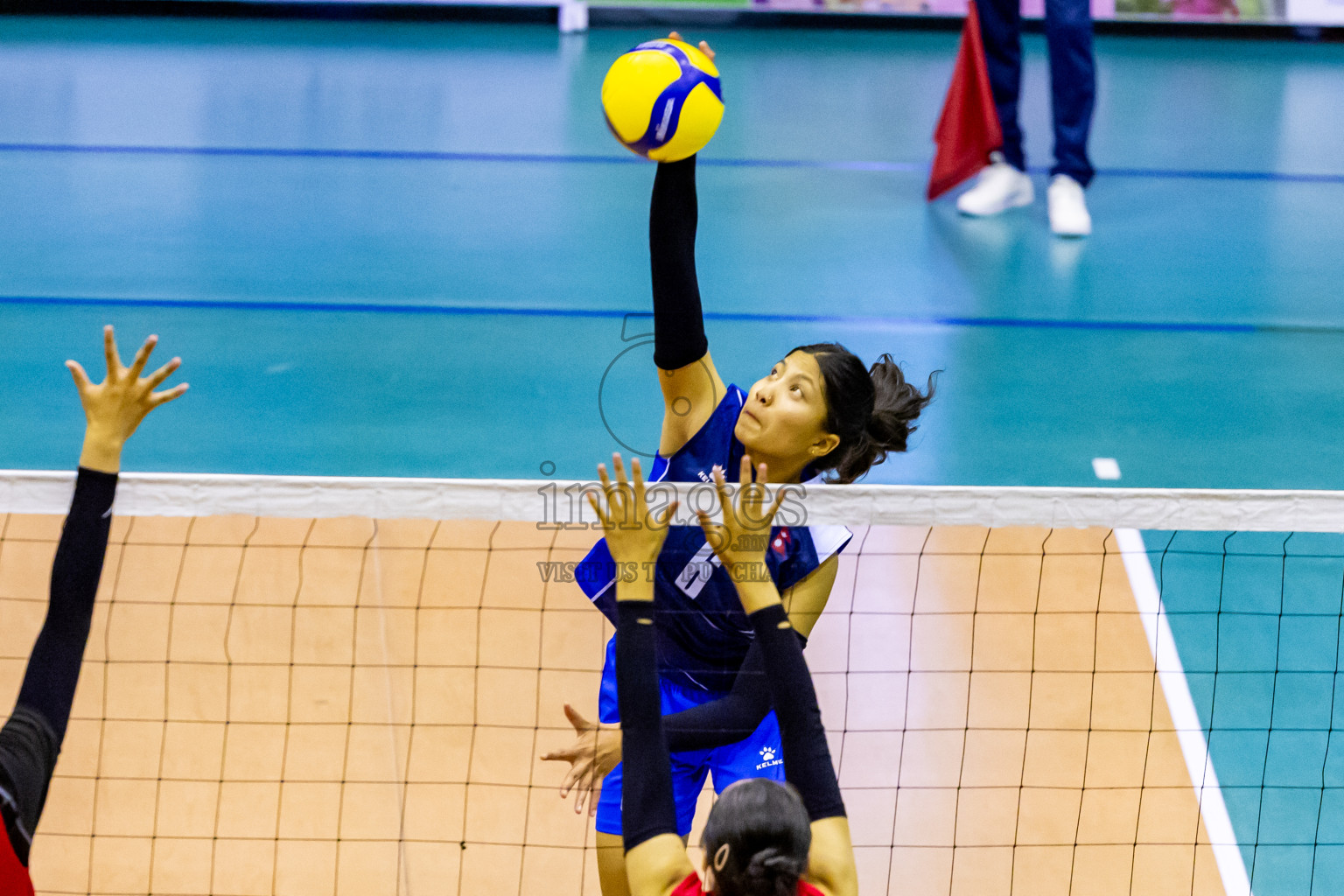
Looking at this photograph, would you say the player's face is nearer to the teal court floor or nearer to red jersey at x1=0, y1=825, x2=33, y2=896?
red jersey at x1=0, y1=825, x2=33, y2=896

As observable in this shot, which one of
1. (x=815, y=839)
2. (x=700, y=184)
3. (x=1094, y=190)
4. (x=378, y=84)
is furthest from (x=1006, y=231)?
(x=815, y=839)

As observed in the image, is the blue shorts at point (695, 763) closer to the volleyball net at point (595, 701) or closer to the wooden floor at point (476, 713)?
the volleyball net at point (595, 701)

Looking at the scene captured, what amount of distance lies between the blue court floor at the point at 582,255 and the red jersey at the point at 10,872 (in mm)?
3059

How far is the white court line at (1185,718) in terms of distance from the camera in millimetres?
3457

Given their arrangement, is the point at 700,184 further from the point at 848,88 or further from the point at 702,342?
the point at 702,342

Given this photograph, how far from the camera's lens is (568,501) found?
260 centimetres

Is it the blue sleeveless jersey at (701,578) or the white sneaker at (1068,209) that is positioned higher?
the white sneaker at (1068,209)

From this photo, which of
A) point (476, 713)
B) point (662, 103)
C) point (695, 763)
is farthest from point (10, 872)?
point (476, 713)

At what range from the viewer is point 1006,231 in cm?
707

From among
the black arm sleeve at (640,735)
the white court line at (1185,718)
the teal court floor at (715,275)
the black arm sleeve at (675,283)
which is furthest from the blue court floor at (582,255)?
the black arm sleeve at (640,735)

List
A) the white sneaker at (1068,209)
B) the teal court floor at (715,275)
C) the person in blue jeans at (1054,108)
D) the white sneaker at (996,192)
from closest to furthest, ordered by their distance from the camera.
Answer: the teal court floor at (715,275), the person in blue jeans at (1054,108), the white sneaker at (1068,209), the white sneaker at (996,192)

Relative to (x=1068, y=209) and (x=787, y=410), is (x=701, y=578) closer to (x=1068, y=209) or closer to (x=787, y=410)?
(x=787, y=410)

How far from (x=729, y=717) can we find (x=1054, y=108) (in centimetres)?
540

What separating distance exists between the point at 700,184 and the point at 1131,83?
3.74m
